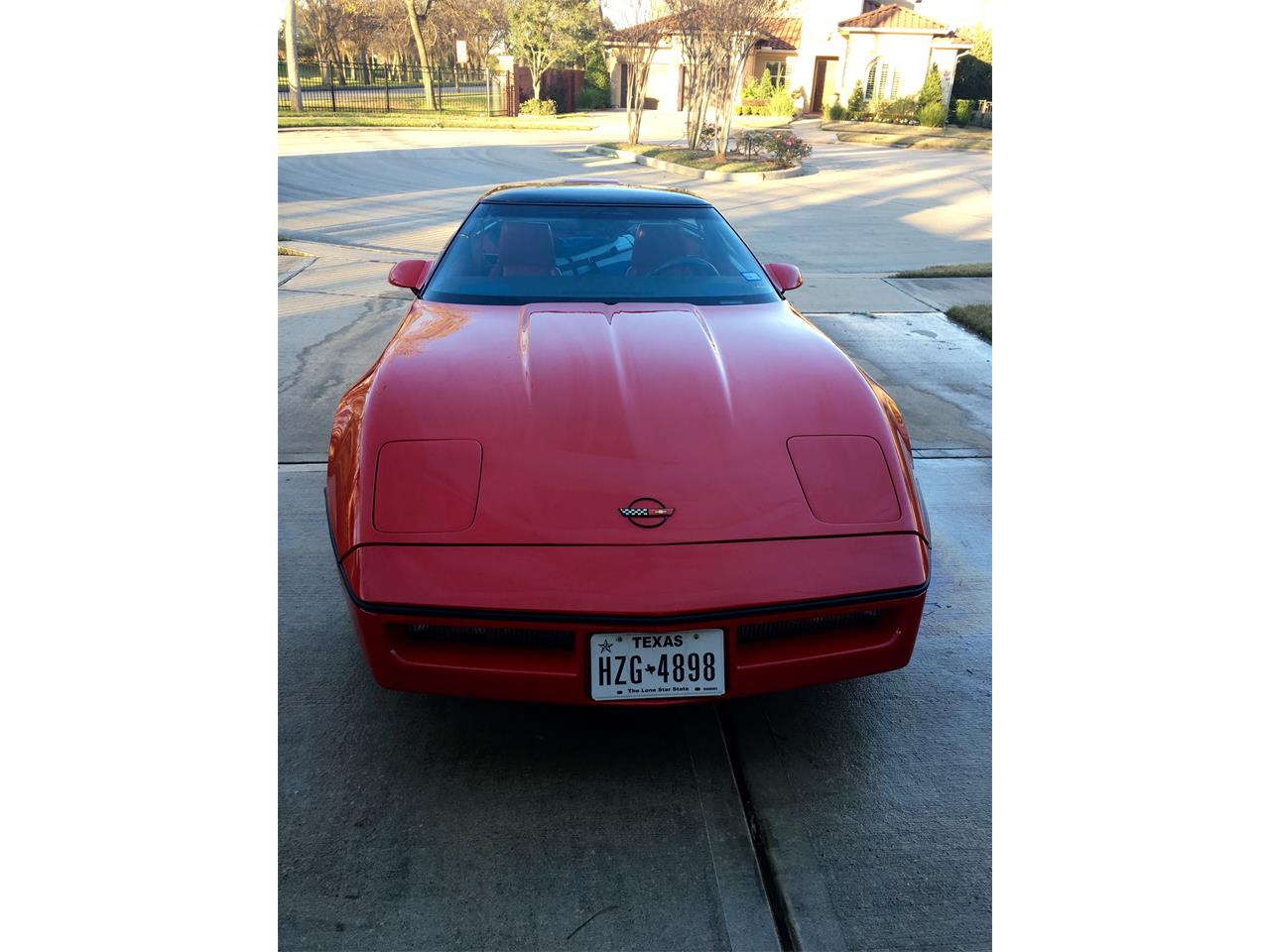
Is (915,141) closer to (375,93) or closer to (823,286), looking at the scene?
(823,286)

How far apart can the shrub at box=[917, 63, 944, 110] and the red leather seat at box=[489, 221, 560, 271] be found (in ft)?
105

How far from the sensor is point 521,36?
124 ft

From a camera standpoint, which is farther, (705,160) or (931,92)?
(931,92)

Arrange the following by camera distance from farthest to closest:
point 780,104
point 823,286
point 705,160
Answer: point 780,104 → point 705,160 → point 823,286

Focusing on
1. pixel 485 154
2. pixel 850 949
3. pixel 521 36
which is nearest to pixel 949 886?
pixel 850 949

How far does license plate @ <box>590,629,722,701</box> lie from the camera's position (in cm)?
218

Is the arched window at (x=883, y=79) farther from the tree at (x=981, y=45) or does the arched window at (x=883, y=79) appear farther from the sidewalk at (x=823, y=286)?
the sidewalk at (x=823, y=286)

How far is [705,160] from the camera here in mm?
20547

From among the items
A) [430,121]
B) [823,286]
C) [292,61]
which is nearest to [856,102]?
[430,121]

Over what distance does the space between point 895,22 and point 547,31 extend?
1373cm

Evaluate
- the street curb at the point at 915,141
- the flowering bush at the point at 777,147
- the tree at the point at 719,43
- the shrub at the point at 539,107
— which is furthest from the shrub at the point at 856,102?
the flowering bush at the point at 777,147

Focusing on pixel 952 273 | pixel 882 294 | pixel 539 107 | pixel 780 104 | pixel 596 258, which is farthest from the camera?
pixel 539 107

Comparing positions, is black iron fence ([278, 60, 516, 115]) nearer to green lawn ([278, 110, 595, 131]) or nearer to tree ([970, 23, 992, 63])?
green lawn ([278, 110, 595, 131])
